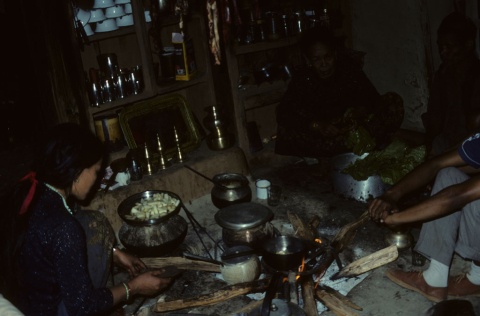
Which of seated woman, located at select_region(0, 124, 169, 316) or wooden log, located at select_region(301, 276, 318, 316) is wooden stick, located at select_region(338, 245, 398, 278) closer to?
wooden log, located at select_region(301, 276, 318, 316)

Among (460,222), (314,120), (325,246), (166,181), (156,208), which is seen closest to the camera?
(460,222)

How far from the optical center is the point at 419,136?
246 inches

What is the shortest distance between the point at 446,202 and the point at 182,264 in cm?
236

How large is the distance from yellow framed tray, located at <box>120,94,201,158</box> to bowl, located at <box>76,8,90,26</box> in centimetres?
120

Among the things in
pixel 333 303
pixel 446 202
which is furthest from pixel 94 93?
pixel 446 202

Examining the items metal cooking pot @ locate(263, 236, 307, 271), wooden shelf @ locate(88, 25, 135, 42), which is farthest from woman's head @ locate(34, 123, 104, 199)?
wooden shelf @ locate(88, 25, 135, 42)

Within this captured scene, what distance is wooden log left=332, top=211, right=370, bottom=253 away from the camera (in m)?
3.87

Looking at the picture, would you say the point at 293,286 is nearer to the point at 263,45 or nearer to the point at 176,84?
the point at 176,84

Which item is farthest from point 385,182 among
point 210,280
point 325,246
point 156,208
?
point 156,208

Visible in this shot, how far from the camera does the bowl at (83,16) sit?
4877 mm

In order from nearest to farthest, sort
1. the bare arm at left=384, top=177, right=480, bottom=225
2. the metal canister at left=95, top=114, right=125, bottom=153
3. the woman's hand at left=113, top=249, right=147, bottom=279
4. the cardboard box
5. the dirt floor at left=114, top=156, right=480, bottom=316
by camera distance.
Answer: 1. the bare arm at left=384, top=177, right=480, bottom=225
2. the dirt floor at left=114, top=156, right=480, bottom=316
3. the woman's hand at left=113, top=249, right=147, bottom=279
4. the metal canister at left=95, top=114, right=125, bottom=153
5. the cardboard box

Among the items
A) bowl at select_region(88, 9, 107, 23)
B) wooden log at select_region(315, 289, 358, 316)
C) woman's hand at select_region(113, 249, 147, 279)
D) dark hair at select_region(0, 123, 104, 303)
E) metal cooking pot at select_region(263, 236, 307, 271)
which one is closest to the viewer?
dark hair at select_region(0, 123, 104, 303)

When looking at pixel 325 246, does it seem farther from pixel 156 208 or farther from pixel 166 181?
pixel 166 181

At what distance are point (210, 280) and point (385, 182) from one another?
2.37 metres
